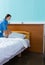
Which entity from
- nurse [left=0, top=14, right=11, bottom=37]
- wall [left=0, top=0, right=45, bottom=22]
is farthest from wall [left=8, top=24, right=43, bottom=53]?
nurse [left=0, top=14, right=11, bottom=37]

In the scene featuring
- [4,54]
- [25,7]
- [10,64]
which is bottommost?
[10,64]

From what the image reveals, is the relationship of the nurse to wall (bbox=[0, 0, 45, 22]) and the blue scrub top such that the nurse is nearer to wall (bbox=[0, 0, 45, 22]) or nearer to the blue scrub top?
the blue scrub top

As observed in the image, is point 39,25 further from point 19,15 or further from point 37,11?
point 19,15

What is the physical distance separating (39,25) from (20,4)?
0.97 meters

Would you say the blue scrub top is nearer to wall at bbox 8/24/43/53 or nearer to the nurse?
the nurse

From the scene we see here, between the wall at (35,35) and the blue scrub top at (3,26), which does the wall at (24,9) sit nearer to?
the wall at (35,35)

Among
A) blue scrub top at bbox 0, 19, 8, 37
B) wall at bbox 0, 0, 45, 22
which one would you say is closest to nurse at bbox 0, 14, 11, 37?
blue scrub top at bbox 0, 19, 8, 37

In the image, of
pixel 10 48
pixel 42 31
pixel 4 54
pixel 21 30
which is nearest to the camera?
pixel 4 54

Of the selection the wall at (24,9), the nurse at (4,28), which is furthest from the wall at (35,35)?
the nurse at (4,28)

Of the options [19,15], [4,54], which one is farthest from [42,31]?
[4,54]

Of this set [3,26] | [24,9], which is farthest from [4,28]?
[24,9]

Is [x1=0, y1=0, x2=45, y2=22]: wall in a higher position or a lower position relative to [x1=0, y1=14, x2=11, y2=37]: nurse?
higher

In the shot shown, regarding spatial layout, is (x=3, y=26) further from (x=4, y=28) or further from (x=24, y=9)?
(x=24, y=9)

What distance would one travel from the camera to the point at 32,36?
492 centimetres
